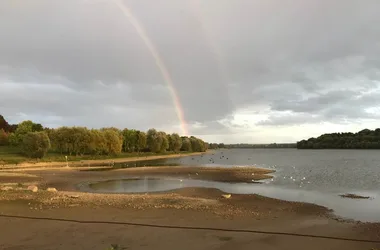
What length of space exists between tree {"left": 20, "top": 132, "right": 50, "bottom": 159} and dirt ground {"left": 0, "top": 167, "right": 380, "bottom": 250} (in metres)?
70.0

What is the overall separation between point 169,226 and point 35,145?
3285 inches

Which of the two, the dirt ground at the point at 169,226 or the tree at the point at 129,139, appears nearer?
the dirt ground at the point at 169,226

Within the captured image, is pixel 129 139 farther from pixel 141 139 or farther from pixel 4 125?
pixel 4 125

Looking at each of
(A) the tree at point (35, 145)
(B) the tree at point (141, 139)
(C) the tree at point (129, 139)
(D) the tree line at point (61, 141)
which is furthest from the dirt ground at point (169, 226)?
(B) the tree at point (141, 139)

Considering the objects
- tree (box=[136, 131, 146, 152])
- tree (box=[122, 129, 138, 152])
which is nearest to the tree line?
tree (box=[122, 129, 138, 152])

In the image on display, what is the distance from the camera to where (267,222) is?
65.6ft

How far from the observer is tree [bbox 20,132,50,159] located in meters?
90.9

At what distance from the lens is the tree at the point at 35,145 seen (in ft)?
298

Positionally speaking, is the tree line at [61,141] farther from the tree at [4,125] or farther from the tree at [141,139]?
the tree at [4,125]

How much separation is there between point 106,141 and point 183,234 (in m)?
109

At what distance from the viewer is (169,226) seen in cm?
1805

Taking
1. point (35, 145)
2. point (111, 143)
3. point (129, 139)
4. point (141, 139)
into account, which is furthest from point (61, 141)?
point (141, 139)

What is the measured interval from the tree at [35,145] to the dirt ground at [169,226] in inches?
2756

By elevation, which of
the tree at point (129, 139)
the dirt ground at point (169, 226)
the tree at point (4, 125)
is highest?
the tree at point (4, 125)
